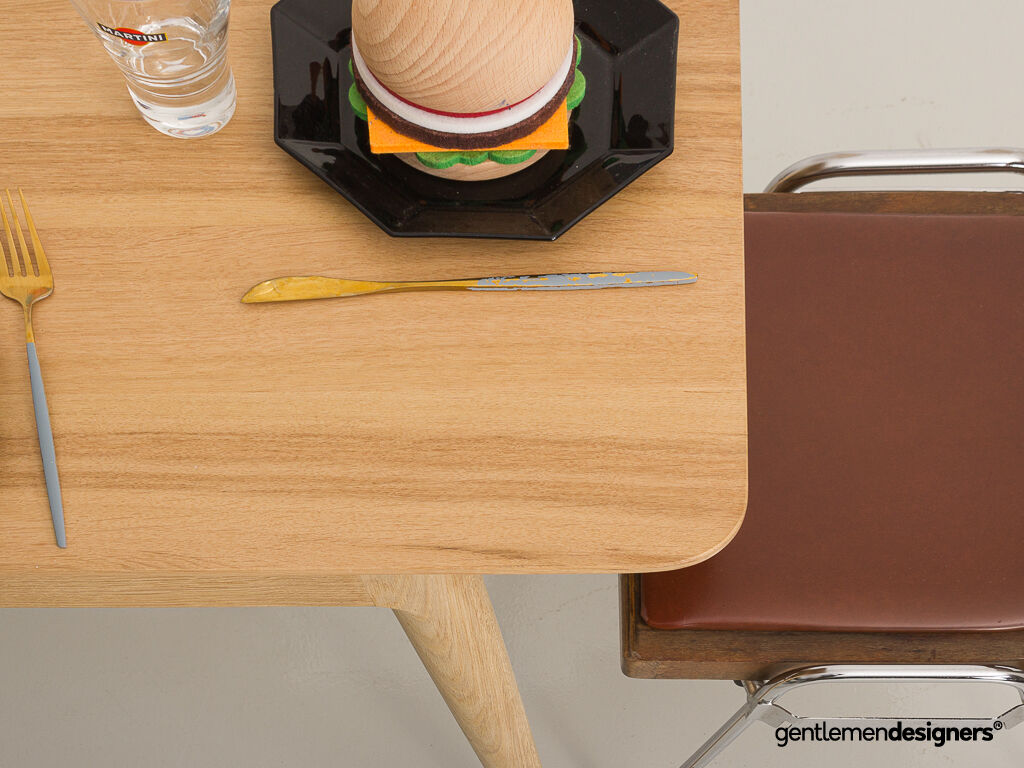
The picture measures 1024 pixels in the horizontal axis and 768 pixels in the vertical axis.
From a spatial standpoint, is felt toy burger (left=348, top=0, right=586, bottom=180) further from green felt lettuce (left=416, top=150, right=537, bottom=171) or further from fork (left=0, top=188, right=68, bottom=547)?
fork (left=0, top=188, right=68, bottom=547)

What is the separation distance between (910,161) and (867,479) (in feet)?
0.92

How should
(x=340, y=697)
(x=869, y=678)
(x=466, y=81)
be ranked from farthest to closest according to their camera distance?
1. (x=340, y=697)
2. (x=869, y=678)
3. (x=466, y=81)

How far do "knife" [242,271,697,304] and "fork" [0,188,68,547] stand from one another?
13cm

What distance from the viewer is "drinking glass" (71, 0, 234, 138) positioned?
1.86 ft

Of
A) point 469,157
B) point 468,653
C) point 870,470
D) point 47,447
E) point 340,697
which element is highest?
point 469,157

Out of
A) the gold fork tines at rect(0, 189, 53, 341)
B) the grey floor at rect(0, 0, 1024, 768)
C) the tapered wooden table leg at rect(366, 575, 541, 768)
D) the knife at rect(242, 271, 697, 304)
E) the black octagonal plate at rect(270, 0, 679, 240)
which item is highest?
the black octagonal plate at rect(270, 0, 679, 240)

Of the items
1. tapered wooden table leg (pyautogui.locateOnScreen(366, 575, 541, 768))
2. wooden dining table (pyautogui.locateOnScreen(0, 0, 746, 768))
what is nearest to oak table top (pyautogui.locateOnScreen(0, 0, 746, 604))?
wooden dining table (pyautogui.locateOnScreen(0, 0, 746, 768))

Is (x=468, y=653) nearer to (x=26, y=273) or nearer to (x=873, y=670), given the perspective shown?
(x=873, y=670)

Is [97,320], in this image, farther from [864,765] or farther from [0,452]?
[864,765]

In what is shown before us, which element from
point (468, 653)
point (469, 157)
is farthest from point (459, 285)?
point (468, 653)

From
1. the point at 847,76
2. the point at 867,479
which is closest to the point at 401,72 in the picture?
the point at 867,479

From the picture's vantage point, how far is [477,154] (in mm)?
601

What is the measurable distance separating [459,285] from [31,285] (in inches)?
10.4

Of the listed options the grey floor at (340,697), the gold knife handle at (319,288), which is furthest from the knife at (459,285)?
the grey floor at (340,697)
